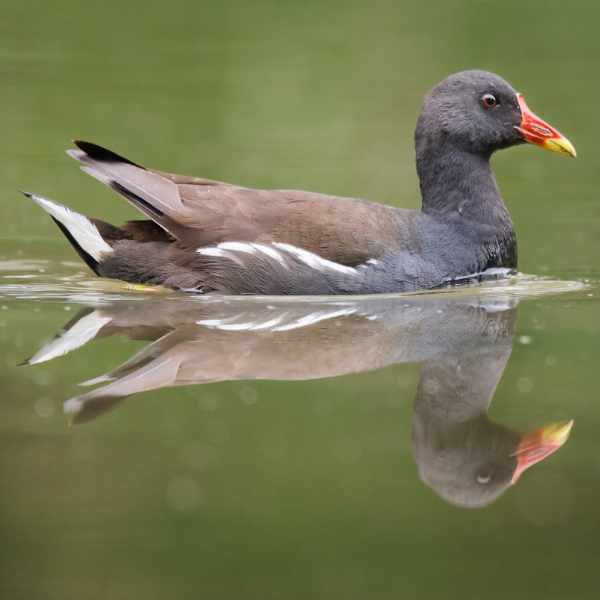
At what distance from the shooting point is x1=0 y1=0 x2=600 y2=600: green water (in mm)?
3674

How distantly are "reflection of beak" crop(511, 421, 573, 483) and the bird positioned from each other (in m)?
2.34

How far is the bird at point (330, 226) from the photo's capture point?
702cm

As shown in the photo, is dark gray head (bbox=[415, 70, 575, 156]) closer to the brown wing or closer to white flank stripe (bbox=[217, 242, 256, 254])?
the brown wing

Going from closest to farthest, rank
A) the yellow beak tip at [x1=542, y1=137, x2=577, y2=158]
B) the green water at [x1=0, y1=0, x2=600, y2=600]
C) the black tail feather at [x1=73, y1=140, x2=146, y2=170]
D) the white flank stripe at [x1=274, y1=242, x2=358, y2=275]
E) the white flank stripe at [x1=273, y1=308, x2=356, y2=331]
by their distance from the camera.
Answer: the green water at [x1=0, y1=0, x2=600, y2=600] → the white flank stripe at [x1=273, y1=308, x2=356, y2=331] → the white flank stripe at [x1=274, y1=242, x2=358, y2=275] → the black tail feather at [x1=73, y1=140, x2=146, y2=170] → the yellow beak tip at [x1=542, y1=137, x2=577, y2=158]

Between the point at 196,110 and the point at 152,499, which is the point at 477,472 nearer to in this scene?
the point at 152,499

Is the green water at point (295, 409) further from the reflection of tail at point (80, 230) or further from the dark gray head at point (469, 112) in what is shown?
the dark gray head at point (469, 112)

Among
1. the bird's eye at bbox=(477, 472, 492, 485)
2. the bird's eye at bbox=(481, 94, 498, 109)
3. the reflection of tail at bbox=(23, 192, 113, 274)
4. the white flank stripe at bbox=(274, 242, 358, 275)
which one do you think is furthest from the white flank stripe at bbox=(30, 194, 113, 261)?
the bird's eye at bbox=(477, 472, 492, 485)

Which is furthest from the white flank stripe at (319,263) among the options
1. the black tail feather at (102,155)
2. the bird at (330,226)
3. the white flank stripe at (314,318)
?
the black tail feather at (102,155)

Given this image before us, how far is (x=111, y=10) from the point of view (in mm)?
A: 16406

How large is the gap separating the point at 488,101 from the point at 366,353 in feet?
7.75

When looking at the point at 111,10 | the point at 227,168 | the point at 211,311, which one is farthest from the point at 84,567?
the point at 111,10

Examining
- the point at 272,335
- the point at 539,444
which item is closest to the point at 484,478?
the point at 539,444

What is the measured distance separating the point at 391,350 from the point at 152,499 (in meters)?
1.98

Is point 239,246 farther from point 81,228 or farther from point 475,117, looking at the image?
point 475,117
